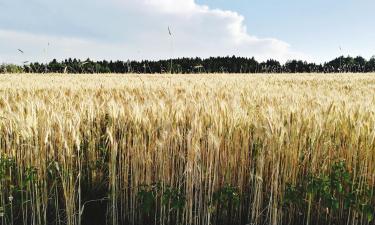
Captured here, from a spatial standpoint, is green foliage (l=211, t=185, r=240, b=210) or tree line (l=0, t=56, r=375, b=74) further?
tree line (l=0, t=56, r=375, b=74)

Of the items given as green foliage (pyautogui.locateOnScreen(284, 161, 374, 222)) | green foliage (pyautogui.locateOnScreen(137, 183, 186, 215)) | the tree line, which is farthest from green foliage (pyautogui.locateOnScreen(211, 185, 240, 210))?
the tree line

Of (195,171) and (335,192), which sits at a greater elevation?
(195,171)

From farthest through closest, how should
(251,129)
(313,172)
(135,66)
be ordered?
(135,66) → (251,129) → (313,172)

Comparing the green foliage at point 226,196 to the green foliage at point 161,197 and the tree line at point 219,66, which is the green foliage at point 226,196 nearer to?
the green foliage at point 161,197

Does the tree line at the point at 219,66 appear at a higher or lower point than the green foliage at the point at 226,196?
higher

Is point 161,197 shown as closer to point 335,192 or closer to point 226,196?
point 226,196

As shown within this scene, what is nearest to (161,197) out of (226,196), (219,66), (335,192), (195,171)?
(195,171)

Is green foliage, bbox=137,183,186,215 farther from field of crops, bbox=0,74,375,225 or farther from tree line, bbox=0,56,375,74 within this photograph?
tree line, bbox=0,56,375,74

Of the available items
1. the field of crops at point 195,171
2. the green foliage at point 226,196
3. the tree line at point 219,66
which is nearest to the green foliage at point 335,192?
the field of crops at point 195,171

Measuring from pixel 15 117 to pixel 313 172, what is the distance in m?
2.75

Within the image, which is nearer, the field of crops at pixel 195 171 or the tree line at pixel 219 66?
the field of crops at pixel 195 171

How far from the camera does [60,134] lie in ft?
12.0

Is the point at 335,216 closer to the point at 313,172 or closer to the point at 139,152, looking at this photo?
the point at 313,172

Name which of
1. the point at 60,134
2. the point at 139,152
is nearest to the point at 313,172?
the point at 139,152
